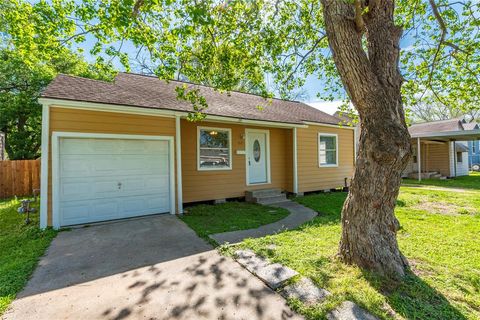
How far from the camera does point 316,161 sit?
10.1 metres

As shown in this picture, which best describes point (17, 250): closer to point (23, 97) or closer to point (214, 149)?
point (214, 149)

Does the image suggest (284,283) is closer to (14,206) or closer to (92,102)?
(92,102)

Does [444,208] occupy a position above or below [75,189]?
below

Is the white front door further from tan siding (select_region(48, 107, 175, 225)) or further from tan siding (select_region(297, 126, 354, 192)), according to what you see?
tan siding (select_region(48, 107, 175, 225))

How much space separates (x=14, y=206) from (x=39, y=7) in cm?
690

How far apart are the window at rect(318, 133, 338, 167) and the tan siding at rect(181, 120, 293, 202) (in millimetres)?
1614

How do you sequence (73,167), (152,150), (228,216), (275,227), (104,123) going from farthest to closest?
(152,150) < (228,216) < (104,123) < (73,167) < (275,227)

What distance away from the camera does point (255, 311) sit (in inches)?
96.9

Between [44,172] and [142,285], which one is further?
[44,172]

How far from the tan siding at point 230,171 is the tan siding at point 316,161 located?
1.59ft

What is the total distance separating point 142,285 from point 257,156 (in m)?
6.66

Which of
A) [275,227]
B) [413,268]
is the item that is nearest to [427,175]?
[275,227]

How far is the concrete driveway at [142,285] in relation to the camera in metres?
2.47

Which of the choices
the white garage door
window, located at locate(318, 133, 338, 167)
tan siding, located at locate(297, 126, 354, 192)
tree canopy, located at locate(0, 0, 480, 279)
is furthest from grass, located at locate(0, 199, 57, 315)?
window, located at locate(318, 133, 338, 167)
